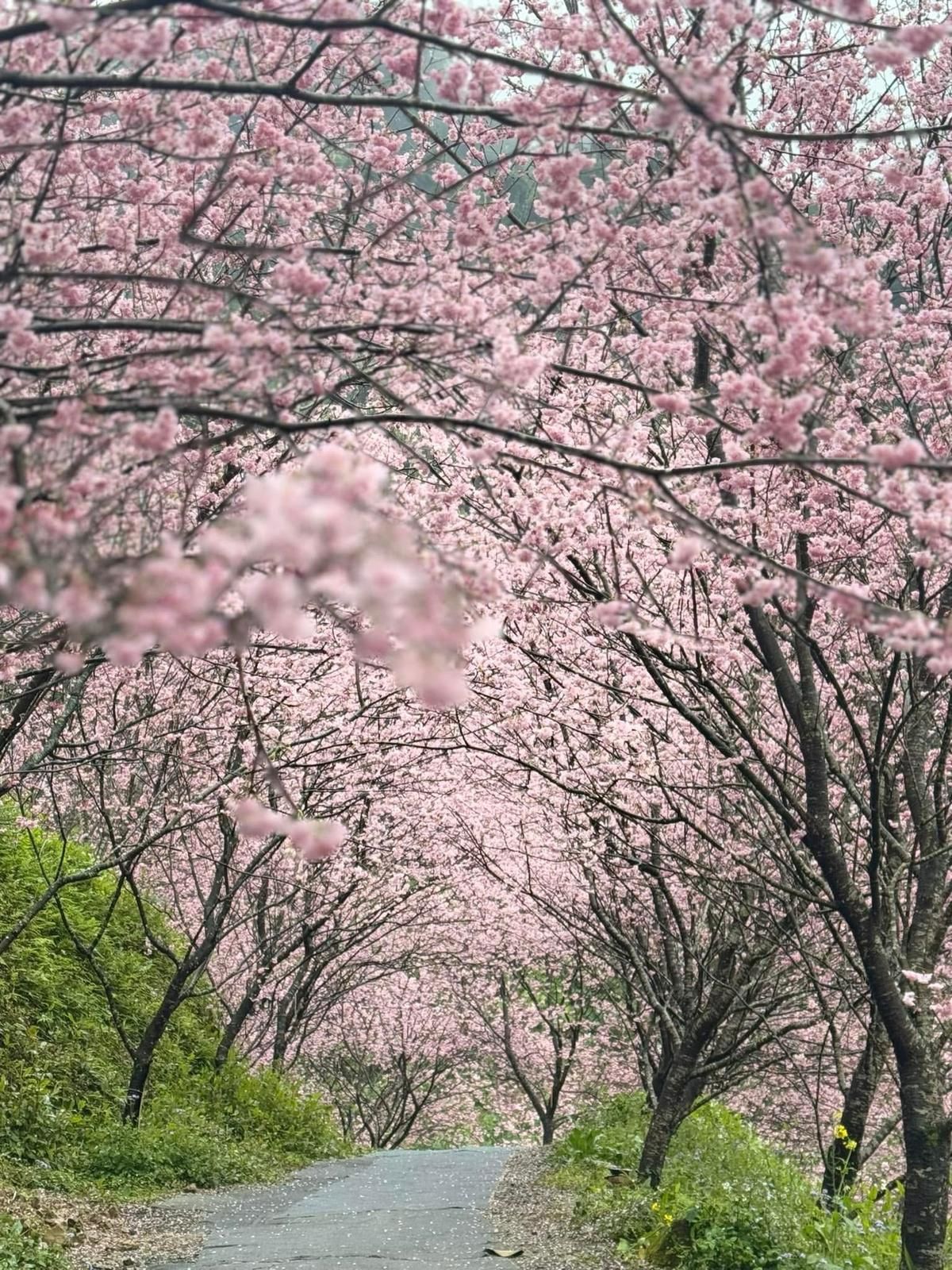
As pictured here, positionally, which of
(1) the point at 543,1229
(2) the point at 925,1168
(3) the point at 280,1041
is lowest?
(1) the point at 543,1229

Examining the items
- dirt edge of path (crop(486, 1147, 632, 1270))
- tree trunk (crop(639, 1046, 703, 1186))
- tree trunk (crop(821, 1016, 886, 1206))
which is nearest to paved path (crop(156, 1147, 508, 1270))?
dirt edge of path (crop(486, 1147, 632, 1270))

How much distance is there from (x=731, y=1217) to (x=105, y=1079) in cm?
811

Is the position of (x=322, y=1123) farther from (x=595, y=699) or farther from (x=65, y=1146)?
(x=595, y=699)

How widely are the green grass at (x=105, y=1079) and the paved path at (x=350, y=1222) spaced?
0.63m

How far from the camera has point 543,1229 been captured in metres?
10.7

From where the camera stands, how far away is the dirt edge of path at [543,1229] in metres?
8.83

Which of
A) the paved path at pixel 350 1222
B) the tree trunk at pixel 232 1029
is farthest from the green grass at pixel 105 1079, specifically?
the paved path at pixel 350 1222

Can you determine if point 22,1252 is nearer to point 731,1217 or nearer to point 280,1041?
point 731,1217

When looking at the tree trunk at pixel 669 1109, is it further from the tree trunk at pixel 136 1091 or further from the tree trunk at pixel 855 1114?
the tree trunk at pixel 136 1091

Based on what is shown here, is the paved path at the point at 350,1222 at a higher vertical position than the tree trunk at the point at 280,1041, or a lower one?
lower

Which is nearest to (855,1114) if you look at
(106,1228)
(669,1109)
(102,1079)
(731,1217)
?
(669,1109)

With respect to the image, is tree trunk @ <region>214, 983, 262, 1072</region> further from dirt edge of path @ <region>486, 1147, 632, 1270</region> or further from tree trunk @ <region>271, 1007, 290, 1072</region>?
dirt edge of path @ <region>486, 1147, 632, 1270</region>

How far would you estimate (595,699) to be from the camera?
9.97 m

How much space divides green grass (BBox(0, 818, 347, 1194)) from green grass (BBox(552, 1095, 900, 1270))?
162 inches
